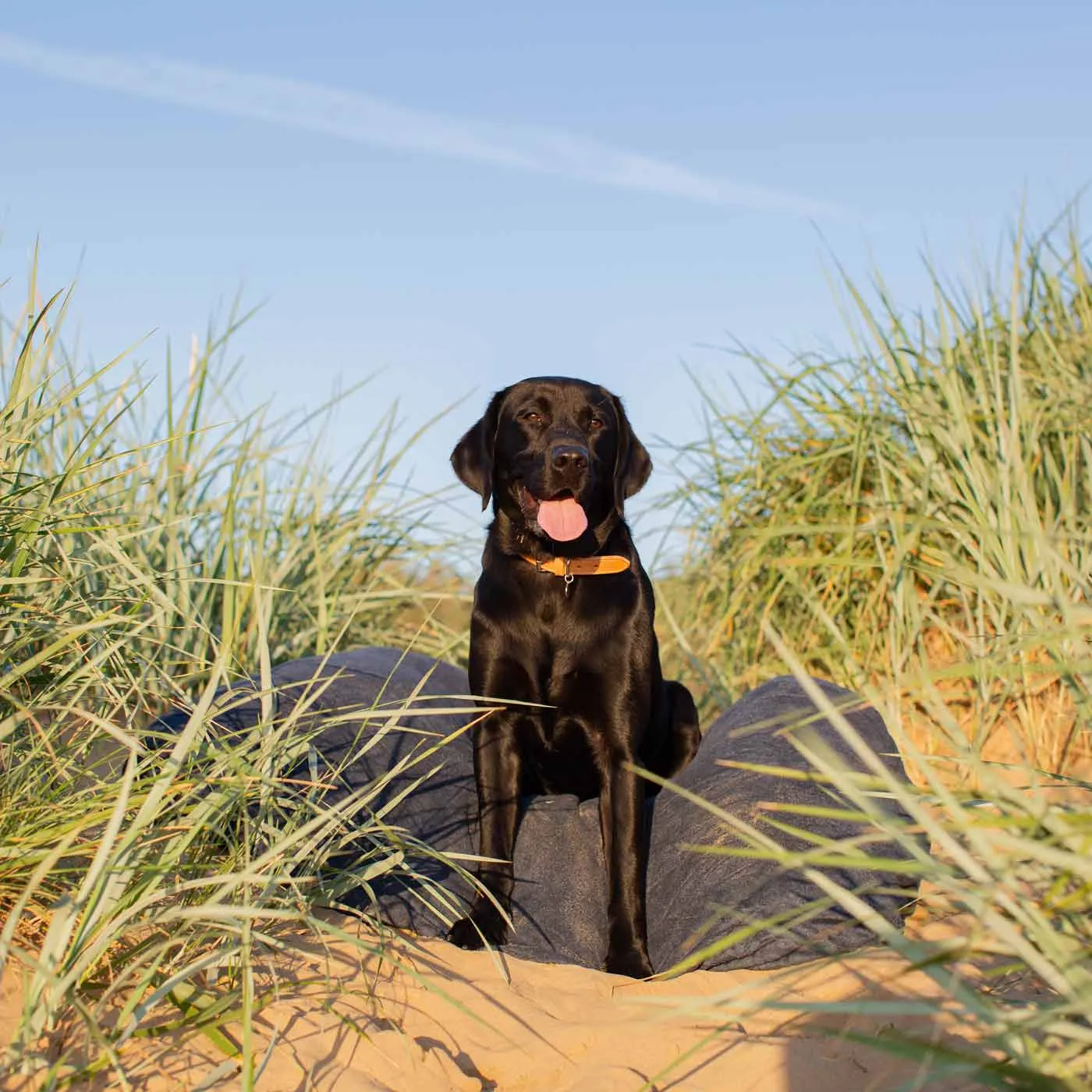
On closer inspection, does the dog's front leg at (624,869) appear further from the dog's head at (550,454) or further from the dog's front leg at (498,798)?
the dog's head at (550,454)

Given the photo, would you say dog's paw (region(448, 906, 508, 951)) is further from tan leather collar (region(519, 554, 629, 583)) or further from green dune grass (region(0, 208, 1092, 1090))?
tan leather collar (region(519, 554, 629, 583))

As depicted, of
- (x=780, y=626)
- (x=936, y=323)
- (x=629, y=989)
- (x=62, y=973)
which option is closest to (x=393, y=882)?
(x=629, y=989)

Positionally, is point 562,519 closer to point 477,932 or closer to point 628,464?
point 628,464

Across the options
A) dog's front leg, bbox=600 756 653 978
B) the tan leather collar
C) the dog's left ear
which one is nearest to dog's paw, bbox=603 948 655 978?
dog's front leg, bbox=600 756 653 978

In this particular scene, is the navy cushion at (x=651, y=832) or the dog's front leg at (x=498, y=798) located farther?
→ the dog's front leg at (x=498, y=798)

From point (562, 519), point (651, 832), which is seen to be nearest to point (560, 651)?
point (562, 519)

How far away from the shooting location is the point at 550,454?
3562 mm

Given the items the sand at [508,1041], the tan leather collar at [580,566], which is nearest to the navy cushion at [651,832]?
the sand at [508,1041]

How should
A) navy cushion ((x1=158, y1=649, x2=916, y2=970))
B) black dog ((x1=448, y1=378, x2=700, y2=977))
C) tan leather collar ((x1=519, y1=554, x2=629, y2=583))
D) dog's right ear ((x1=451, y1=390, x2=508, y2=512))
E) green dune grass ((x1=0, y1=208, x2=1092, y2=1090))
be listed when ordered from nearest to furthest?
green dune grass ((x1=0, y1=208, x2=1092, y2=1090)) < navy cushion ((x1=158, y1=649, x2=916, y2=970)) < black dog ((x1=448, y1=378, x2=700, y2=977)) < tan leather collar ((x1=519, y1=554, x2=629, y2=583)) < dog's right ear ((x1=451, y1=390, x2=508, y2=512))

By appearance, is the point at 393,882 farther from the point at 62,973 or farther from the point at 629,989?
the point at 62,973

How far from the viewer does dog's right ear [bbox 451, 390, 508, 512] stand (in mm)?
3795

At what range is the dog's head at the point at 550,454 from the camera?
3.58 meters

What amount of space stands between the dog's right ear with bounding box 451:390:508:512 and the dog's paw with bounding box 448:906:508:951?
121 cm

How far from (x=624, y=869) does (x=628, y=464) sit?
1.27 metres
